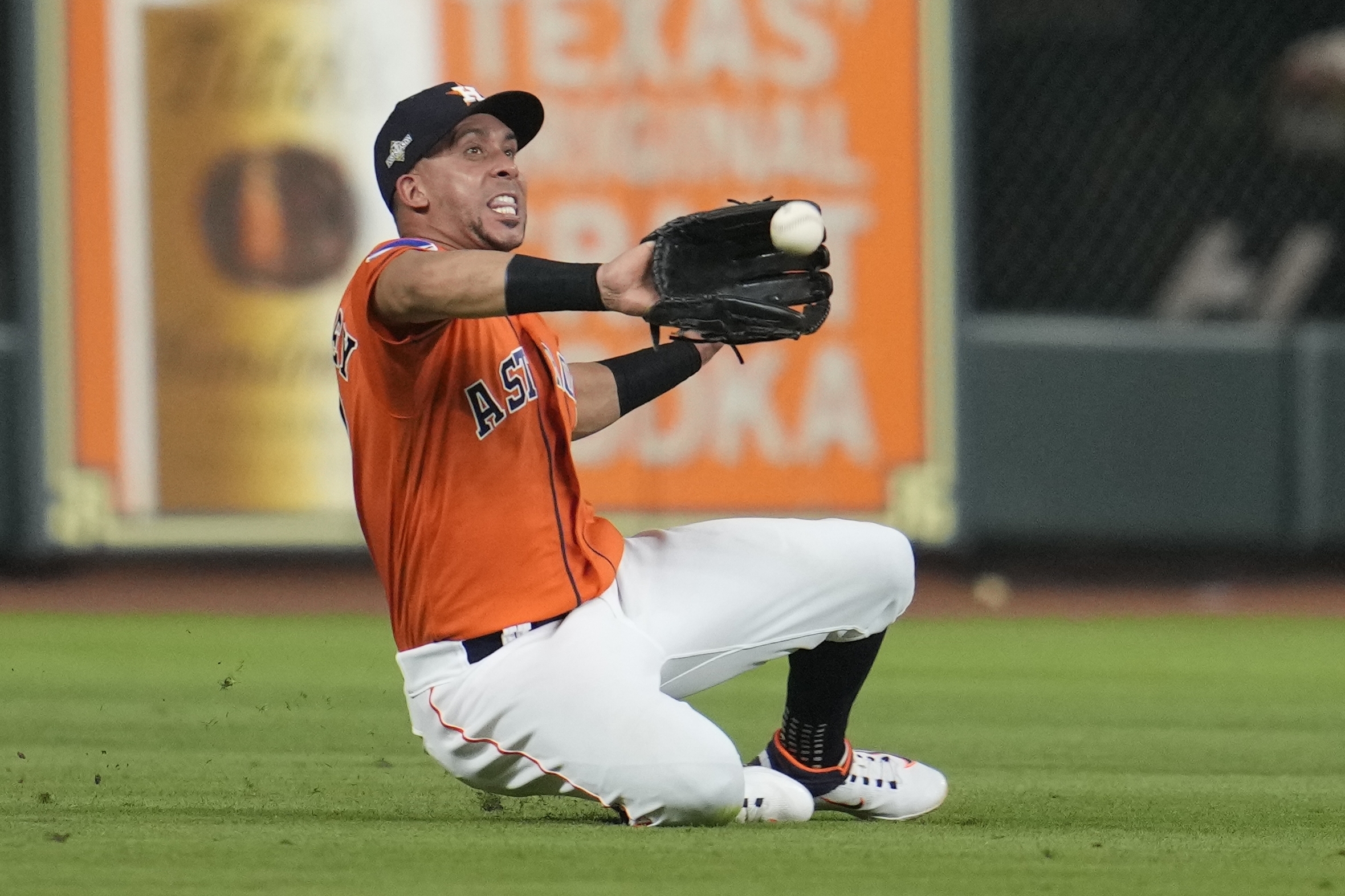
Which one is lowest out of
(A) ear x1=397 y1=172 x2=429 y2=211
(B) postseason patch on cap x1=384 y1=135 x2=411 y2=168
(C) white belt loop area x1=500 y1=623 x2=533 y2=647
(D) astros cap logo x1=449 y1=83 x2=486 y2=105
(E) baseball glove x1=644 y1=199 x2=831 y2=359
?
(C) white belt loop area x1=500 y1=623 x2=533 y2=647

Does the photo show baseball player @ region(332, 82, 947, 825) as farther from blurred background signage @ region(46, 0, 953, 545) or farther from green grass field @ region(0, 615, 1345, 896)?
blurred background signage @ region(46, 0, 953, 545)

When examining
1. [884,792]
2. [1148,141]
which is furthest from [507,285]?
[1148,141]

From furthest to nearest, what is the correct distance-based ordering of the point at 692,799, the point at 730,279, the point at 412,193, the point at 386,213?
the point at 386,213 → the point at 412,193 → the point at 692,799 → the point at 730,279

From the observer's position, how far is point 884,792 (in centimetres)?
392

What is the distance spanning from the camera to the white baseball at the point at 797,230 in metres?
3.28

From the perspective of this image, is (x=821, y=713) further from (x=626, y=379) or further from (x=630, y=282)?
(x=630, y=282)

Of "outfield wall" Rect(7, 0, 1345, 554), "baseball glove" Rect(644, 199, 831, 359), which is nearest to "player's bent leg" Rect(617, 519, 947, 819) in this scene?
"baseball glove" Rect(644, 199, 831, 359)

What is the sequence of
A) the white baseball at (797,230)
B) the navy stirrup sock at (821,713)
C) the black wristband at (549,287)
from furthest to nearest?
the navy stirrup sock at (821,713), the white baseball at (797,230), the black wristband at (549,287)

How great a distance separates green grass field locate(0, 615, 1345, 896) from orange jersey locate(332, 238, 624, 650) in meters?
0.42

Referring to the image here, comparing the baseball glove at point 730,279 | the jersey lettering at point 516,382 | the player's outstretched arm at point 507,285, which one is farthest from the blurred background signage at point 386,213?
the player's outstretched arm at point 507,285

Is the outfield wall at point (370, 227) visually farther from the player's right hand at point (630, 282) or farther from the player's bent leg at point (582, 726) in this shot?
the player's right hand at point (630, 282)

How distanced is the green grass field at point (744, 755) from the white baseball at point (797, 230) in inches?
39.0

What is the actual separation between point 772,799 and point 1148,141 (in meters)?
6.96

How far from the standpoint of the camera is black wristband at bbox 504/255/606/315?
10.4ft
